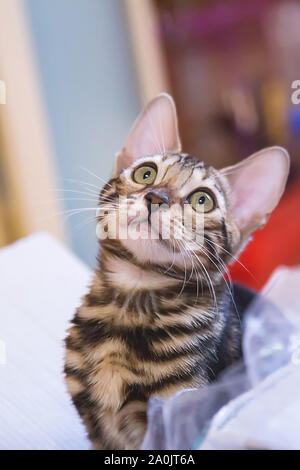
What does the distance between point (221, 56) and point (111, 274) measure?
675 mm

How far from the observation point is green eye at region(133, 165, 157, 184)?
1.22 feet

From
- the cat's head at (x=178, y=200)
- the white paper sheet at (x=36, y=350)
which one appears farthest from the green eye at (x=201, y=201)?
the white paper sheet at (x=36, y=350)

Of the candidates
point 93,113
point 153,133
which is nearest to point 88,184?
point 153,133

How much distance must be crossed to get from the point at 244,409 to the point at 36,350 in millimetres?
168

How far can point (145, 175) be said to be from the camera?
0.38 meters

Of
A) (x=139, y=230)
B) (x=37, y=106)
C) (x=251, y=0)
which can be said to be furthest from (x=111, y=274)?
(x=251, y=0)

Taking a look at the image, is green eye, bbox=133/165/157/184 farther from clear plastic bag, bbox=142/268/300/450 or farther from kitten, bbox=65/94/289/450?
clear plastic bag, bbox=142/268/300/450

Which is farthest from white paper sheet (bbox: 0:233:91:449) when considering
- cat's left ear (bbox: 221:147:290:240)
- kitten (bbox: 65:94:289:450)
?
cat's left ear (bbox: 221:147:290:240)

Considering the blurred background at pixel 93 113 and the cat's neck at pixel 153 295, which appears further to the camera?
the blurred background at pixel 93 113

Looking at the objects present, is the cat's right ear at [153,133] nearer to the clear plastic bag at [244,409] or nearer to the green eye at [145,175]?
the green eye at [145,175]

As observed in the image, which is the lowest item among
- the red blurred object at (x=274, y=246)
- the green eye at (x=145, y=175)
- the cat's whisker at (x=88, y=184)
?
the red blurred object at (x=274, y=246)

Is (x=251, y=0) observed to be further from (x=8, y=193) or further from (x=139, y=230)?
(x=139, y=230)

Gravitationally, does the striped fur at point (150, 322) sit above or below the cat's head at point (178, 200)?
below

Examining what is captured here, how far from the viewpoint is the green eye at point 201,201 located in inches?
14.1
